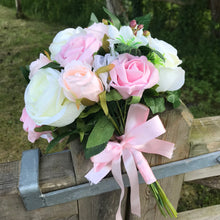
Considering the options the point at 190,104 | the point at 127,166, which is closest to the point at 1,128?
the point at 190,104

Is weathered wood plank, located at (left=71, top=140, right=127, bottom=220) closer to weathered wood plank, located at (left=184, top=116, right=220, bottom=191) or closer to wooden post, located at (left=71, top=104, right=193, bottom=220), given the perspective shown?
wooden post, located at (left=71, top=104, right=193, bottom=220)

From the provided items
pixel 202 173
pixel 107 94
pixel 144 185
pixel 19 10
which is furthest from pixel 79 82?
pixel 19 10

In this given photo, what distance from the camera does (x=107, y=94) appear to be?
71 centimetres

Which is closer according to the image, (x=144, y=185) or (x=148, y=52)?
(x=148, y=52)

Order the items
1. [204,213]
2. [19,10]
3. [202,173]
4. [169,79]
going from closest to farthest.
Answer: [169,79]
[202,173]
[204,213]
[19,10]

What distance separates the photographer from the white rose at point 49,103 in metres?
0.68

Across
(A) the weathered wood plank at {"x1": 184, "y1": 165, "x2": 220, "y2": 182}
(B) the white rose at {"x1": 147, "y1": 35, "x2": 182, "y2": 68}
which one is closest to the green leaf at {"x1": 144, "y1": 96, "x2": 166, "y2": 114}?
(B) the white rose at {"x1": 147, "y1": 35, "x2": 182, "y2": 68}

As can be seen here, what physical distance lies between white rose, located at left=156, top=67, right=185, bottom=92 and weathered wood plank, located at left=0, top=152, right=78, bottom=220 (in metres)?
0.39

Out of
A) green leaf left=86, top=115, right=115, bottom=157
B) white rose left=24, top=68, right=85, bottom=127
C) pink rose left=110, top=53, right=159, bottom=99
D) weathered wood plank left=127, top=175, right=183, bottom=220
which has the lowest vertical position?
weathered wood plank left=127, top=175, right=183, bottom=220

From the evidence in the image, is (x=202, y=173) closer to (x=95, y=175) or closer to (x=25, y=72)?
(x=95, y=175)

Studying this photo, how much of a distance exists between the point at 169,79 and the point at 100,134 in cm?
25

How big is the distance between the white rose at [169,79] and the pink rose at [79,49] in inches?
7.8

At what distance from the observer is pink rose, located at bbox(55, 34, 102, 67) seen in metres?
0.72

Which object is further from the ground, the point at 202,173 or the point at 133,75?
the point at 133,75
